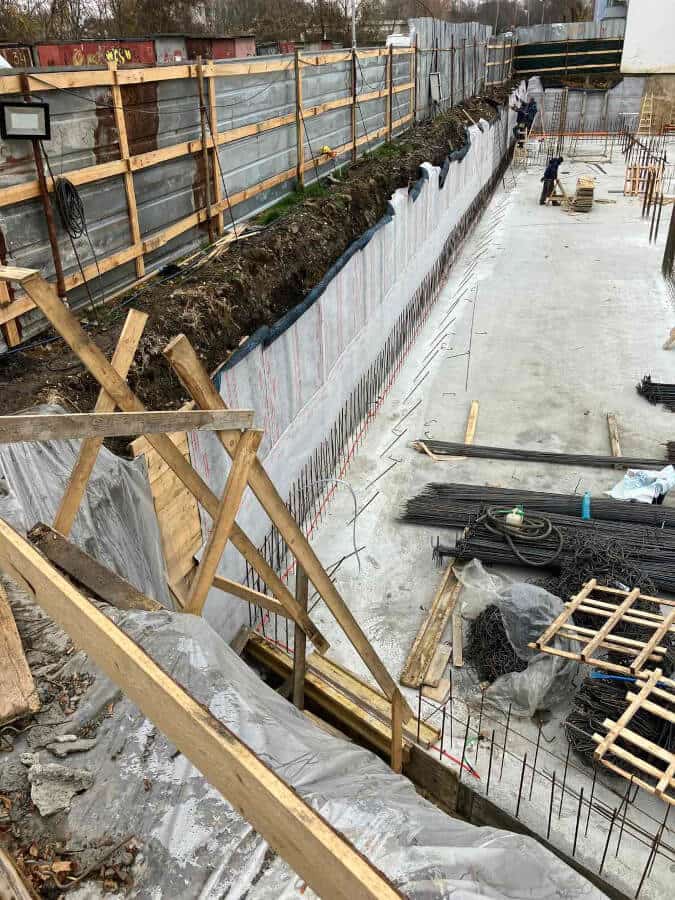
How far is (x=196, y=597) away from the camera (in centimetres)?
394

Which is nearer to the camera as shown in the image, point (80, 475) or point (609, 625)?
point (80, 475)

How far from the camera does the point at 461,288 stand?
55.6ft

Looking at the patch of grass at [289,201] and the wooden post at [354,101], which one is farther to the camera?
the wooden post at [354,101]

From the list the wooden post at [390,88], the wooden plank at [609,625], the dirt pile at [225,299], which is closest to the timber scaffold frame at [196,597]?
the wooden plank at [609,625]

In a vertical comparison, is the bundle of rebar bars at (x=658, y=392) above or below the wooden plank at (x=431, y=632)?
above

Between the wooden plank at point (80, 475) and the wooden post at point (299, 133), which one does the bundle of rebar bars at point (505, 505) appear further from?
the wooden post at point (299, 133)

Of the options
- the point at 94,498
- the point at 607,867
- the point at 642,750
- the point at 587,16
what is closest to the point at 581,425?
the point at 642,750

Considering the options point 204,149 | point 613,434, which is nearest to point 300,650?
point 613,434

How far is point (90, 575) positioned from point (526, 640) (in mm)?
4503

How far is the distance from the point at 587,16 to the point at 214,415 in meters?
69.2

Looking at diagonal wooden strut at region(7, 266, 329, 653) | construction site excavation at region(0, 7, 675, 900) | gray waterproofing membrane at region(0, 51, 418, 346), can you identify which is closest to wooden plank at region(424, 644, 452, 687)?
construction site excavation at region(0, 7, 675, 900)

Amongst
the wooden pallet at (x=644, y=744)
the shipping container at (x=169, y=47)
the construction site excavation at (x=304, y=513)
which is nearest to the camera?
the construction site excavation at (x=304, y=513)

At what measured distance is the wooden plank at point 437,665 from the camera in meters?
6.41

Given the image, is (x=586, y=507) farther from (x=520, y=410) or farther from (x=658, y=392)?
(x=658, y=392)
